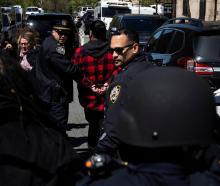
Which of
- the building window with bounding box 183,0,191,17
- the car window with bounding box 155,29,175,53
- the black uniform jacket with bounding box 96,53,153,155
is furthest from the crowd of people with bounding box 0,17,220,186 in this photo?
the building window with bounding box 183,0,191,17

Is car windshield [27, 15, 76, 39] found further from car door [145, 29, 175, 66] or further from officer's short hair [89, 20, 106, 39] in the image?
officer's short hair [89, 20, 106, 39]

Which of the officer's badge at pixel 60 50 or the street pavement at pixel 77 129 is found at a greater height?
the officer's badge at pixel 60 50

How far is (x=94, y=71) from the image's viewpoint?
568 centimetres

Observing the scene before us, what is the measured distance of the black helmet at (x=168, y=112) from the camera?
1688 mm

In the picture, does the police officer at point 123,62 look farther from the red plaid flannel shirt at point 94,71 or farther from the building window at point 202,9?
the building window at point 202,9

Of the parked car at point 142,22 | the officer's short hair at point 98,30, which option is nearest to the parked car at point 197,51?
the officer's short hair at point 98,30

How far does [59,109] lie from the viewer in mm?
5789

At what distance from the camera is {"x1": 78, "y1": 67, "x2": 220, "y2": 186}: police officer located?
1685 mm

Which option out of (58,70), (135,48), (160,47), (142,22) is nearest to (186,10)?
(142,22)

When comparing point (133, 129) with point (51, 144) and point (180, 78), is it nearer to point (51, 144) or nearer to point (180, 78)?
point (180, 78)

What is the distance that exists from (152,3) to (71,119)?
36.0m

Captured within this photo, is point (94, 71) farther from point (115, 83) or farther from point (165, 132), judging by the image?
point (165, 132)

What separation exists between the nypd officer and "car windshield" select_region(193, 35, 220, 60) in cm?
289

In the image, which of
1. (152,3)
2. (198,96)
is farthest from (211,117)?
(152,3)
